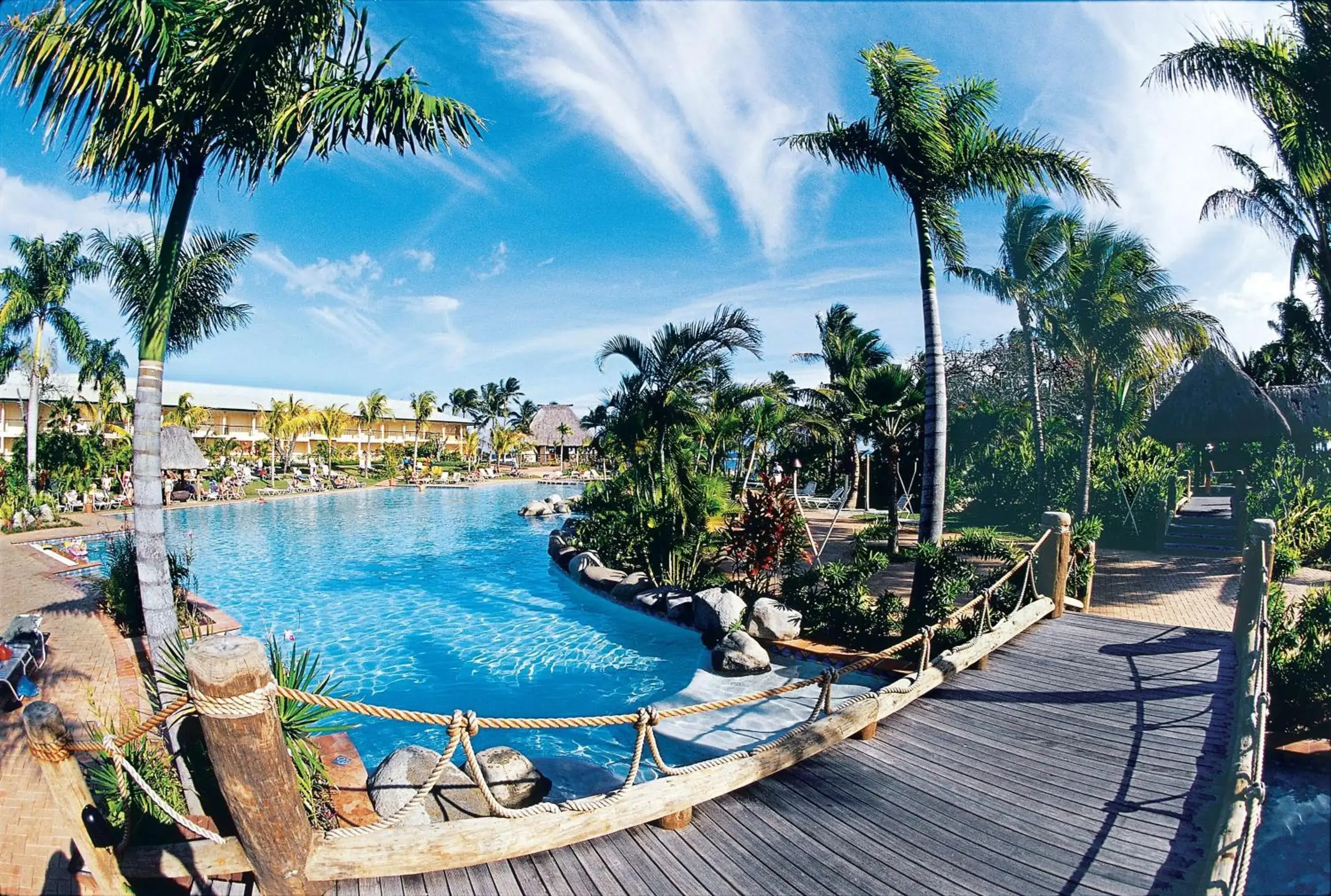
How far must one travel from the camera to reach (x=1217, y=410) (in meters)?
15.9

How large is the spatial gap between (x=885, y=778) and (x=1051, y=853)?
3.34 feet

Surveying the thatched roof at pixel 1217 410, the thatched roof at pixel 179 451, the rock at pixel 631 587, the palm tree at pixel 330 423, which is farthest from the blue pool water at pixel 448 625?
the palm tree at pixel 330 423

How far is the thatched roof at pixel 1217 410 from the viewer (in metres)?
15.3

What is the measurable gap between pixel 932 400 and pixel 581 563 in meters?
8.18

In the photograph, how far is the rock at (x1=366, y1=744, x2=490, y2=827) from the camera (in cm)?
458

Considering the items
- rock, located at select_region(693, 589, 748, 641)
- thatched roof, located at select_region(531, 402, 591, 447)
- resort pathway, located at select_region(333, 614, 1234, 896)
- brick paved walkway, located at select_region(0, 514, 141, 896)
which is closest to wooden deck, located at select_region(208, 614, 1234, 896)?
resort pathway, located at select_region(333, 614, 1234, 896)

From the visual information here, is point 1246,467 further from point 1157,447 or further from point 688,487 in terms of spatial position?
point 688,487

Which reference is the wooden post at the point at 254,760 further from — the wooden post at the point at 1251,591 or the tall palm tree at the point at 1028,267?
the tall palm tree at the point at 1028,267

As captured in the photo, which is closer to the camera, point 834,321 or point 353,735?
point 353,735

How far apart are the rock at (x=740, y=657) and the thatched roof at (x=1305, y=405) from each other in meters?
17.7

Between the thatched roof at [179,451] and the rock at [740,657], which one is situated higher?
the thatched roof at [179,451]

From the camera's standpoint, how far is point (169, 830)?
3.78 metres

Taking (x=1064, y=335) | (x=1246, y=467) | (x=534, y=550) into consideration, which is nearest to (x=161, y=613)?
(x=534, y=550)

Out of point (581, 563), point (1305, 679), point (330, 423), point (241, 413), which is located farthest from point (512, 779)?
point (241, 413)
